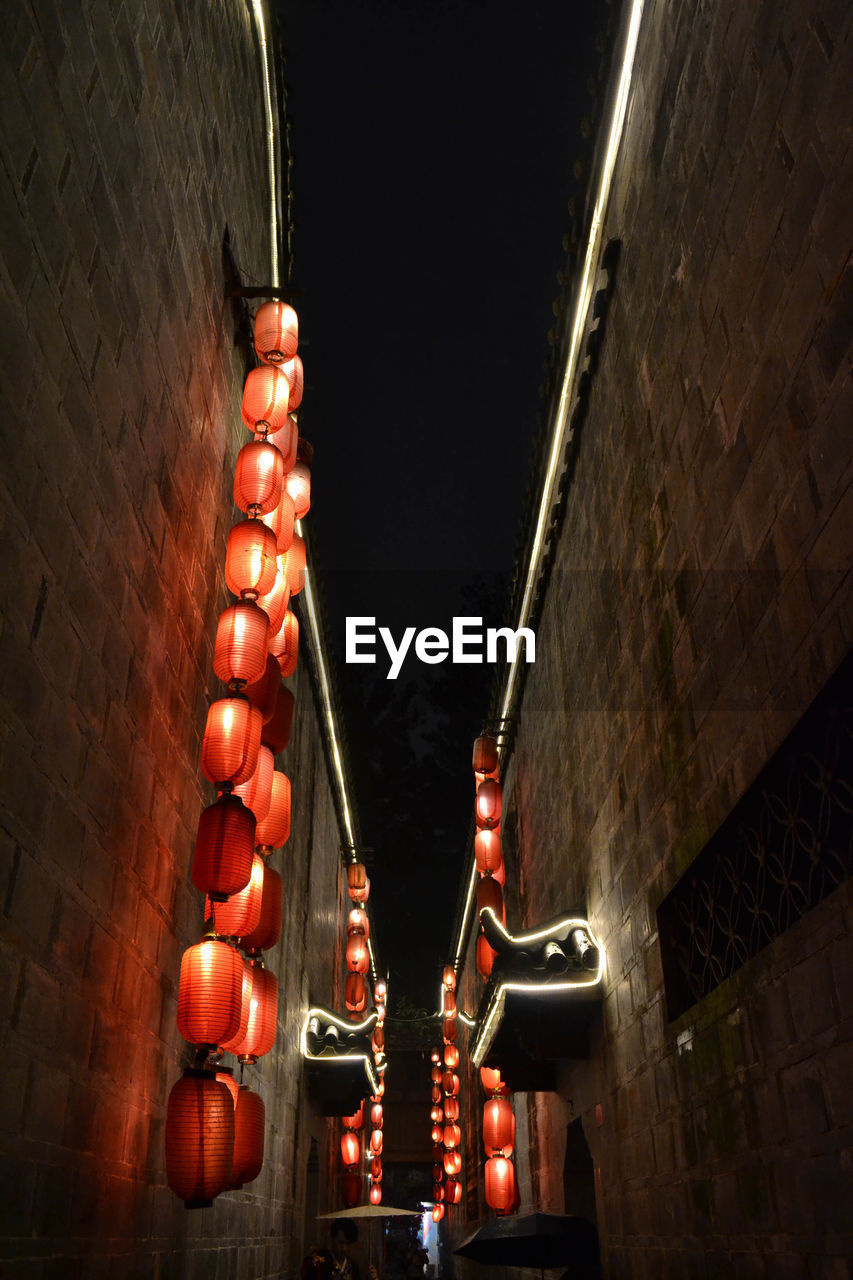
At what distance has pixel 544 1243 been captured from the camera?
813 cm

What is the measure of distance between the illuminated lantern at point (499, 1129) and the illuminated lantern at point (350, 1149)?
617 cm

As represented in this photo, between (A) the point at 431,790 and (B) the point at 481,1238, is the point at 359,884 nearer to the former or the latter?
(B) the point at 481,1238

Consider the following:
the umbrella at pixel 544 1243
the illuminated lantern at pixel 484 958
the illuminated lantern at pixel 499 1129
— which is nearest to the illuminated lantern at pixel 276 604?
the umbrella at pixel 544 1243

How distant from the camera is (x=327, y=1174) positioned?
59.0 ft

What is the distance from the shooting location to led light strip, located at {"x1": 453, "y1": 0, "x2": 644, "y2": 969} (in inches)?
295

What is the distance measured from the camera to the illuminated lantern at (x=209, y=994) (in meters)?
5.99

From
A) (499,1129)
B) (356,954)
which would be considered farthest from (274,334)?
(356,954)

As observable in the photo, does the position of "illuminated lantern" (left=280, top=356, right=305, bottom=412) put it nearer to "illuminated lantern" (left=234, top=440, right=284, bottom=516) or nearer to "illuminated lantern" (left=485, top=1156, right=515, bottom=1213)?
"illuminated lantern" (left=234, top=440, right=284, bottom=516)

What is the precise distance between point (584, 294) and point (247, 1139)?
25.0ft

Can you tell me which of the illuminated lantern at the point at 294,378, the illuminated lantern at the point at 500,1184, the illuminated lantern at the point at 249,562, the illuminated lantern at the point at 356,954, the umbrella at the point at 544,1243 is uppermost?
the illuminated lantern at the point at 294,378

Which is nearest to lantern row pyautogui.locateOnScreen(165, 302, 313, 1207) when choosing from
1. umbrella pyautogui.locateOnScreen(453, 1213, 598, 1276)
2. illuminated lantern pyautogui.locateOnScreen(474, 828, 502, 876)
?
umbrella pyautogui.locateOnScreen(453, 1213, 598, 1276)

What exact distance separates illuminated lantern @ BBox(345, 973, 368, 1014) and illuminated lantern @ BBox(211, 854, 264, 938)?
41.5 feet

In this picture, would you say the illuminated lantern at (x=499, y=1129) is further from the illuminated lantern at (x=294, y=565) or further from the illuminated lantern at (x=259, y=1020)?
the illuminated lantern at (x=294, y=565)

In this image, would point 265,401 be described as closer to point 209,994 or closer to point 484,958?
point 209,994
